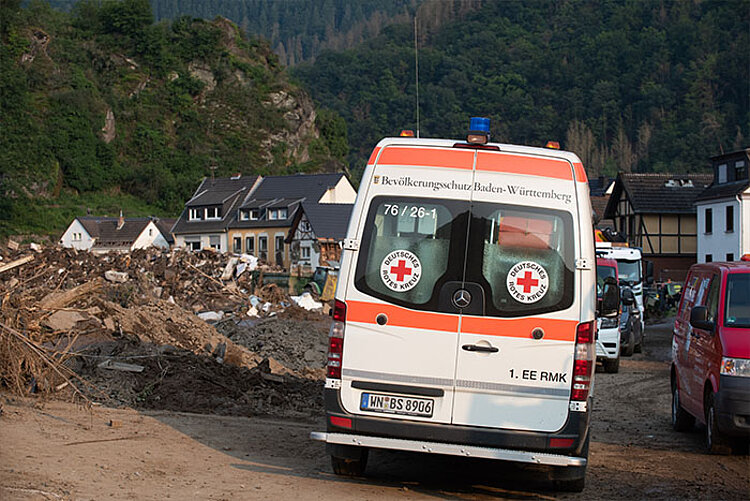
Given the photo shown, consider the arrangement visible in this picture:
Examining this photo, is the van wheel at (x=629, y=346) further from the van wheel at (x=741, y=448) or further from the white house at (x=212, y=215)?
the white house at (x=212, y=215)

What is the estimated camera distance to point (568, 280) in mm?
7254

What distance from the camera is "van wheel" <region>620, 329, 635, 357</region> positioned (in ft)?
77.2

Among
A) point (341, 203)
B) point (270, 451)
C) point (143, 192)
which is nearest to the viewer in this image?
point (270, 451)

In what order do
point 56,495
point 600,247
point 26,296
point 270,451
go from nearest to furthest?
1. point 56,495
2. point 270,451
3. point 26,296
4. point 600,247

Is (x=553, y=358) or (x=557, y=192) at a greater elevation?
(x=557, y=192)

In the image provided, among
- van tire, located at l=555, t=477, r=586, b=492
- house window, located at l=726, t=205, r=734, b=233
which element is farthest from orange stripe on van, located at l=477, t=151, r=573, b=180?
house window, located at l=726, t=205, r=734, b=233

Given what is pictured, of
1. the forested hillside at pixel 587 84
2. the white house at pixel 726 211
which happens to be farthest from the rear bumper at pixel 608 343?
the forested hillside at pixel 587 84

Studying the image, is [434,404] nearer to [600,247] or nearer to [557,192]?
[557,192]

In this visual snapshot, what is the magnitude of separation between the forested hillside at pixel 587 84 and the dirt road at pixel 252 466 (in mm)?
100191

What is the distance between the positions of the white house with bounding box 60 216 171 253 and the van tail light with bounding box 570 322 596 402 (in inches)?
3162

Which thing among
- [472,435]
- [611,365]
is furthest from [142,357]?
[611,365]

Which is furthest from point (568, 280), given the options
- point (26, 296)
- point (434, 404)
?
point (26, 296)

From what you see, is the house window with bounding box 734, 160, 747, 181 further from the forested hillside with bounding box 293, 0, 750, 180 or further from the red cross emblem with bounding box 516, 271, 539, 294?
the forested hillside with bounding box 293, 0, 750, 180

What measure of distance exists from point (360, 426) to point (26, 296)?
6889mm
